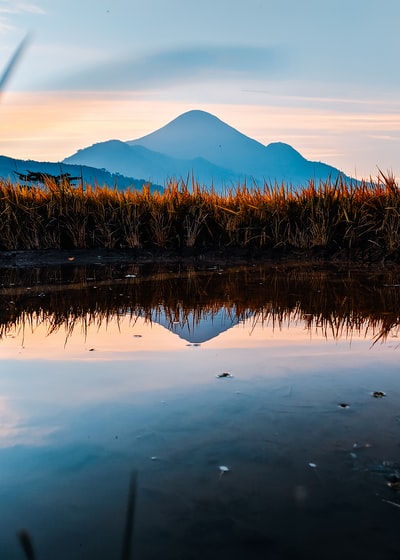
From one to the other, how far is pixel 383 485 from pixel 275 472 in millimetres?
452

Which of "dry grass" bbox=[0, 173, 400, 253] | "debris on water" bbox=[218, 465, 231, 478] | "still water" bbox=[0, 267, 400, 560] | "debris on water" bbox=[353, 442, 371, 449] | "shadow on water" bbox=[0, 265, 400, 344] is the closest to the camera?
"still water" bbox=[0, 267, 400, 560]

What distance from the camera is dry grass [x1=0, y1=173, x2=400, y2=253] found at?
1188 centimetres

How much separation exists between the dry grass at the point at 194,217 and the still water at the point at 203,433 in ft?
19.0

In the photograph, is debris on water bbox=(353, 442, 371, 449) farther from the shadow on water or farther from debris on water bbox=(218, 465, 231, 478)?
the shadow on water

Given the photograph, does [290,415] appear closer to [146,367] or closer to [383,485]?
[383,485]

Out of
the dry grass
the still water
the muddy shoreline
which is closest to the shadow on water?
the still water

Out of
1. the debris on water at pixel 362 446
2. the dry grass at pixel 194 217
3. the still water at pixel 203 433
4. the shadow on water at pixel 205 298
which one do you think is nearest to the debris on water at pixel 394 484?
the still water at pixel 203 433

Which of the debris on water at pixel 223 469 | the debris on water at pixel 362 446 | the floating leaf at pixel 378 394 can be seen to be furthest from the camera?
the floating leaf at pixel 378 394

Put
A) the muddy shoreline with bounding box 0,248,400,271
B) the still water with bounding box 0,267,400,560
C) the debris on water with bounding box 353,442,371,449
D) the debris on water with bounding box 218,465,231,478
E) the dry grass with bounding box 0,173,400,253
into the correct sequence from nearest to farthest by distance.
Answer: the still water with bounding box 0,267,400,560
the debris on water with bounding box 218,465,231,478
the debris on water with bounding box 353,442,371,449
the muddy shoreline with bounding box 0,248,400,271
the dry grass with bounding box 0,173,400,253

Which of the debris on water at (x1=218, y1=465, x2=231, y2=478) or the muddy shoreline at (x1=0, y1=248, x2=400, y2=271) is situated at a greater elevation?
the muddy shoreline at (x1=0, y1=248, x2=400, y2=271)

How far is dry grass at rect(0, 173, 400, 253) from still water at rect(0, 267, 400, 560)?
5.78m

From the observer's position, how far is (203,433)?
314 cm

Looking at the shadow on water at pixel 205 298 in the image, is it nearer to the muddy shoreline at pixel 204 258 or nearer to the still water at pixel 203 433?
the still water at pixel 203 433

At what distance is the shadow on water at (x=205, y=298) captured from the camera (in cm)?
597
